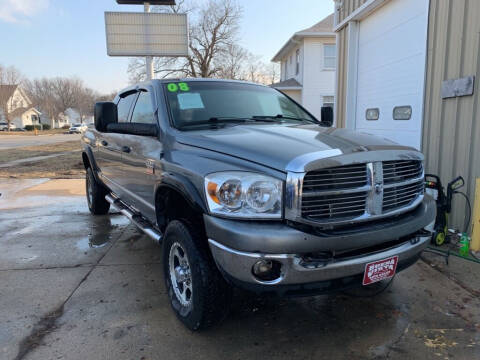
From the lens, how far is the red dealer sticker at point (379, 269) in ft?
7.68

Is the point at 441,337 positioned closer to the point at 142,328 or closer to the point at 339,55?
the point at 142,328

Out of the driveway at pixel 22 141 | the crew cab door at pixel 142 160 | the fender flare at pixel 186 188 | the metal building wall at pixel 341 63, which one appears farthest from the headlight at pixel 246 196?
the driveway at pixel 22 141

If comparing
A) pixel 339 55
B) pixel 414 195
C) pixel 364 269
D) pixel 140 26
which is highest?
pixel 140 26

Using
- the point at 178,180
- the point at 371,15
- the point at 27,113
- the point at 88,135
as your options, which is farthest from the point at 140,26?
the point at 27,113

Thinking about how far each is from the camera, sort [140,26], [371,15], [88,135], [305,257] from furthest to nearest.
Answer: [140,26], [371,15], [88,135], [305,257]

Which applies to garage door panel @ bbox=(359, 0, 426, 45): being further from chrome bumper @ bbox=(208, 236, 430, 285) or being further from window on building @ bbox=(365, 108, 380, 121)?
chrome bumper @ bbox=(208, 236, 430, 285)

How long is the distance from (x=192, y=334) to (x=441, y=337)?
1774 mm

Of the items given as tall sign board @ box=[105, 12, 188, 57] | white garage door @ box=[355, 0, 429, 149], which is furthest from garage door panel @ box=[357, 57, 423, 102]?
tall sign board @ box=[105, 12, 188, 57]

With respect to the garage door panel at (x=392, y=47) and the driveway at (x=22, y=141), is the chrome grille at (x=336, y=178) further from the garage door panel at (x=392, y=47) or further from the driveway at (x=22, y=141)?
the driveway at (x=22, y=141)

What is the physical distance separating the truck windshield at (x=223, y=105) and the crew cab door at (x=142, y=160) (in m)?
0.25

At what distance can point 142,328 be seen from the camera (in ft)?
9.23

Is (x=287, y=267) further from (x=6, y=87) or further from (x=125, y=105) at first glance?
(x=6, y=87)

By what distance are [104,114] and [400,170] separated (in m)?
2.59

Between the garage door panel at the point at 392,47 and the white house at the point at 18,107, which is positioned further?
the white house at the point at 18,107
